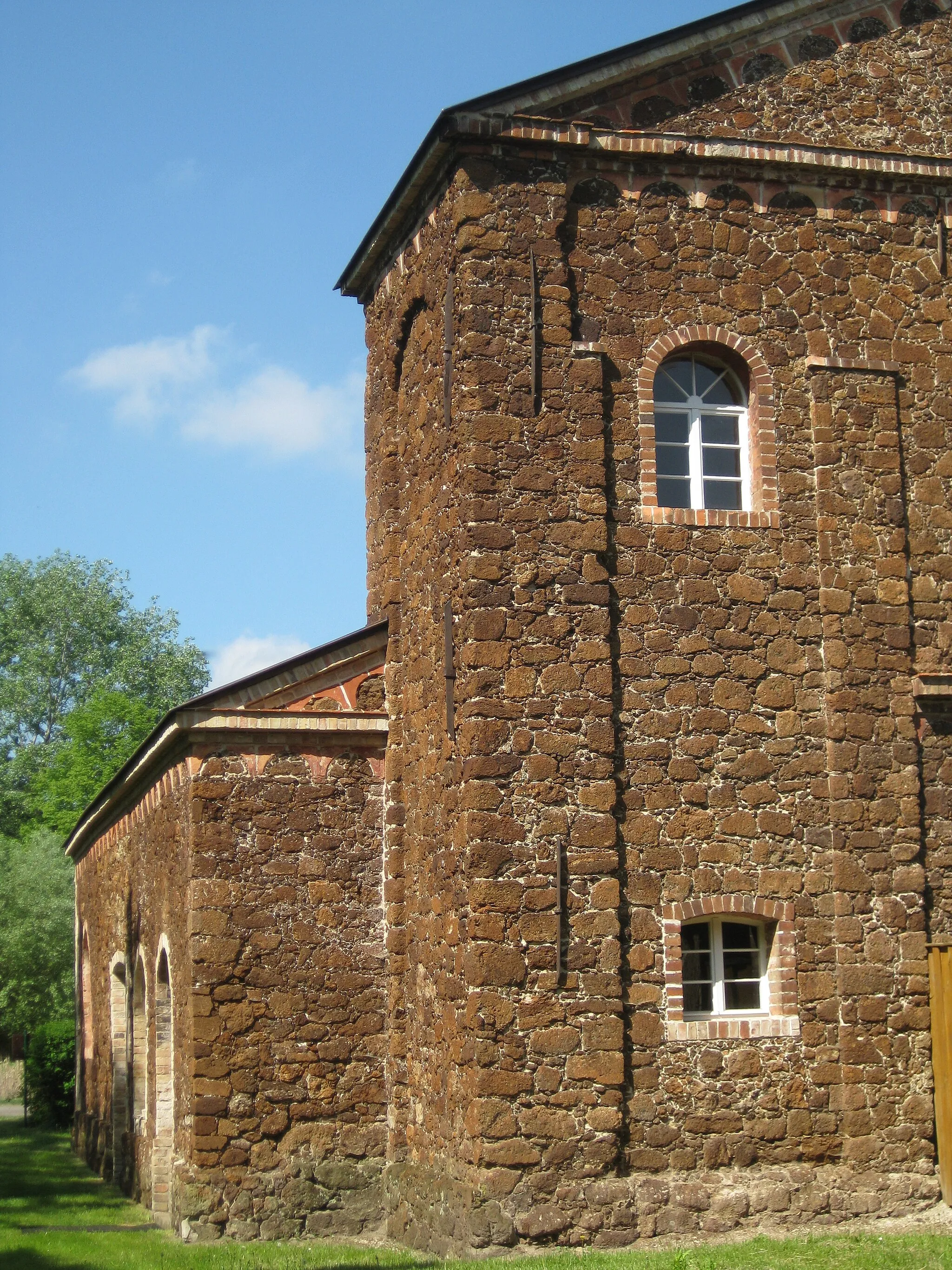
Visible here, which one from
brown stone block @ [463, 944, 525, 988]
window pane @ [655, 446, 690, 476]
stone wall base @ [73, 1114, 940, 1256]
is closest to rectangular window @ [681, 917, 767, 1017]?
stone wall base @ [73, 1114, 940, 1256]

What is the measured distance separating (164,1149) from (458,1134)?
4091 millimetres

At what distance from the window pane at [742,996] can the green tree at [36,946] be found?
2422 cm

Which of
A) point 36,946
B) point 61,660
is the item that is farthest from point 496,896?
point 61,660

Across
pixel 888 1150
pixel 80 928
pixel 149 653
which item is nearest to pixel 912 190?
pixel 888 1150

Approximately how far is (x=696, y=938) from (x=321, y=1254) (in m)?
3.86

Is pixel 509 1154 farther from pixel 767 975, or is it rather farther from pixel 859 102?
pixel 859 102

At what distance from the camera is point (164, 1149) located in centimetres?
1499

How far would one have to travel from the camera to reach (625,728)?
12609 millimetres

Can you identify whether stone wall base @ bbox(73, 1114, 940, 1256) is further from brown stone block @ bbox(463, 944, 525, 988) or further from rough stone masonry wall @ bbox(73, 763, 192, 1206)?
brown stone block @ bbox(463, 944, 525, 988)

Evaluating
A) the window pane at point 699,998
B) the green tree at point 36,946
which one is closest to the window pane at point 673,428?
the window pane at point 699,998

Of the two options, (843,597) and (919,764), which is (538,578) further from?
(919,764)

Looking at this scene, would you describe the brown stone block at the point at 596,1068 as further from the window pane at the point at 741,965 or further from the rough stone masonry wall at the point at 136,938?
the rough stone masonry wall at the point at 136,938

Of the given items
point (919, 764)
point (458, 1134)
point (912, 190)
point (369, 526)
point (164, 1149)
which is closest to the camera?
point (458, 1134)

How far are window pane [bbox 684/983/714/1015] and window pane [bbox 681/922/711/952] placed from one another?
272mm
